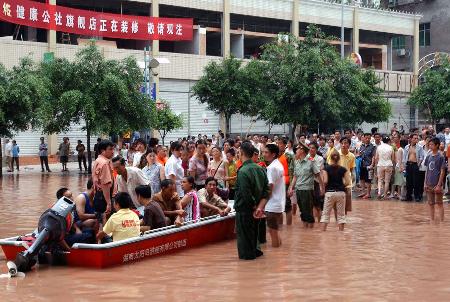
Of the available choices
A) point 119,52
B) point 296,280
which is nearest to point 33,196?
point 296,280

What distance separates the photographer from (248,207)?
458 inches

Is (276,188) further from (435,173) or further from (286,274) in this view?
(435,173)

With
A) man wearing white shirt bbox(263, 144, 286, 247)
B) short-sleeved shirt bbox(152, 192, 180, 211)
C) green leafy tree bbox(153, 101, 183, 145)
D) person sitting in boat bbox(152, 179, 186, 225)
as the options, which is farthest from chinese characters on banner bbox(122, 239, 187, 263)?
green leafy tree bbox(153, 101, 183, 145)

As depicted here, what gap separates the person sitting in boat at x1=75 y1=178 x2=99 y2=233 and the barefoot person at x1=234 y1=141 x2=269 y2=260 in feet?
7.09

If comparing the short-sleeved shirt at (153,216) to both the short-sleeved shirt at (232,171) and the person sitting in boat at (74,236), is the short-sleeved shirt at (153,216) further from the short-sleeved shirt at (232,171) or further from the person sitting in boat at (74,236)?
the short-sleeved shirt at (232,171)

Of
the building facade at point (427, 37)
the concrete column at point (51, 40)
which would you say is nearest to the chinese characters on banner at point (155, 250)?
the concrete column at point (51, 40)

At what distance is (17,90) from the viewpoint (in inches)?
1178

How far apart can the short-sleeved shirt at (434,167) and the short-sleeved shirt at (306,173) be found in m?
2.76

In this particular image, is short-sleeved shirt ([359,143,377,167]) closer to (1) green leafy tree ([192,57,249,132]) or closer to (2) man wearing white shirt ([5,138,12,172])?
(1) green leafy tree ([192,57,249,132])

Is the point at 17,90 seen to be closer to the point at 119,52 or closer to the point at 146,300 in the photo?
the point at 119,52

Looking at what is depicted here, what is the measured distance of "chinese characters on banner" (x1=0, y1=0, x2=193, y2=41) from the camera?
38.3 metres

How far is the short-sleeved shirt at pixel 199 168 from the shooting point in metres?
15.2

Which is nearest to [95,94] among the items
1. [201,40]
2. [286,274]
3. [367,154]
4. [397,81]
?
[367,154]

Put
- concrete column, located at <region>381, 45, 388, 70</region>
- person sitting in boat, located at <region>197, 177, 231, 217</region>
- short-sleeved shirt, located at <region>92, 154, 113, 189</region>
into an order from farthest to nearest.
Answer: concrete column, located at <region>381, 45, 388, 70</region> → person sitting in boat, located at <region>197, 177, 231, 217</region> → short-sleeved shirt, located at <region>92, 154, 113, 189</region>
